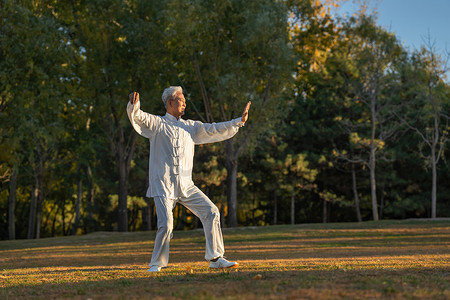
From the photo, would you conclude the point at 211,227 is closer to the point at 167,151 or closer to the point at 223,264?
the point at 223,264

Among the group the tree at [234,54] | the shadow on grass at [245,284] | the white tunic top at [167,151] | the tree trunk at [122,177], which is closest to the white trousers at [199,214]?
the white tunic top at [167,151]

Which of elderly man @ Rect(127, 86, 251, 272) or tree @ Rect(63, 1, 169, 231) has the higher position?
tree @ Rect(63, 1, 169, 231)

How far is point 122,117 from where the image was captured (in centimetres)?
2603

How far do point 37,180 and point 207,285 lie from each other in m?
28.6

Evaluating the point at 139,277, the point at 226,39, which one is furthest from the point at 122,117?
the point at 139,277

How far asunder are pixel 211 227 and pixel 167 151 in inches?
49.9

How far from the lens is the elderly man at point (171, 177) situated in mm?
7820

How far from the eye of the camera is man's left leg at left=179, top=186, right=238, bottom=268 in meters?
7.88

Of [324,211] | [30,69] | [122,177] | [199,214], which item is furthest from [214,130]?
[324,211]

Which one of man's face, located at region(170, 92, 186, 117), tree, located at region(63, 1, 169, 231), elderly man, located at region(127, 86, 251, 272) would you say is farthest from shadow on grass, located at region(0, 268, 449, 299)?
tree, located at region(63, 1, 169, 231)

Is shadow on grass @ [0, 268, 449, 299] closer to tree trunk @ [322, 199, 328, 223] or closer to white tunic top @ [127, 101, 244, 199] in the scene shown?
white tunic top @ [127, 101, 244, 199]

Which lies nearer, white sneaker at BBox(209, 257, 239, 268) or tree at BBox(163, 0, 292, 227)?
white sneaker at BBox(209, 257, 239, 268)

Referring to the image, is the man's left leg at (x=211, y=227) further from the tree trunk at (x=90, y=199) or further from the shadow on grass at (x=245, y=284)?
the tree trunk at (x=90, y=199)

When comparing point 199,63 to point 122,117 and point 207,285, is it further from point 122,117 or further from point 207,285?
point 207,285
